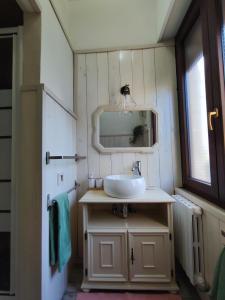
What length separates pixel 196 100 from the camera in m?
1.66

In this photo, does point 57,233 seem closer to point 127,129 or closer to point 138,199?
point 138,199

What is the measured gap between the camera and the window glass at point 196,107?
59.3 inches

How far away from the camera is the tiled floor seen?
152cm

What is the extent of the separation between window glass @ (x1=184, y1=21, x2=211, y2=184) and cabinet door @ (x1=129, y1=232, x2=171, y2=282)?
0.63 metres

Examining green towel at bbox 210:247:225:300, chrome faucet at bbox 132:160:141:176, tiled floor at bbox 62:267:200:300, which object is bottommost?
tiled floor at bbox 62:267:200:300

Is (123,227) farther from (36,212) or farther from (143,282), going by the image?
(36,212)

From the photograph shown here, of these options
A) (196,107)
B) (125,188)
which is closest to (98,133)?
(125,188)

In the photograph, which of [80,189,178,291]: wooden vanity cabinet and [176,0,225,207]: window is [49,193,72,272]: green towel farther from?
[176,0,225,207]: window

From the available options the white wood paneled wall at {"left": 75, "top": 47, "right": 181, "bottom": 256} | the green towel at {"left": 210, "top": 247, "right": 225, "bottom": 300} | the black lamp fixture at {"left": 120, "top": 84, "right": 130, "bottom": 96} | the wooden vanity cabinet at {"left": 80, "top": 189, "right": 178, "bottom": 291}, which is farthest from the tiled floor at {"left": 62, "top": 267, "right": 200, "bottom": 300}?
the black lamp fixture at {"left": 120, "top": 84, "right": 130, "bottom": 96}

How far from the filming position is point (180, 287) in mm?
1604

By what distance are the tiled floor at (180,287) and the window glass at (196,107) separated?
91cm

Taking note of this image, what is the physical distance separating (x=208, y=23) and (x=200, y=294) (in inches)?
78.2

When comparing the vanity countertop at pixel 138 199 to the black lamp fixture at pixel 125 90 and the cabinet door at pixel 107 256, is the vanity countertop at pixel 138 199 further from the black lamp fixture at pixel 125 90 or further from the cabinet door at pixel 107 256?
the black lamp fixture at pixel 125 90

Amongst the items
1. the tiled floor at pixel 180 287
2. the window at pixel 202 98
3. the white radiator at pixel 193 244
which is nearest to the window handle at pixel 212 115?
the window at pixel 202 98
